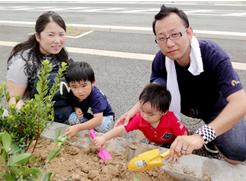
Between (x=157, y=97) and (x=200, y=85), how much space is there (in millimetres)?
Answer: 474

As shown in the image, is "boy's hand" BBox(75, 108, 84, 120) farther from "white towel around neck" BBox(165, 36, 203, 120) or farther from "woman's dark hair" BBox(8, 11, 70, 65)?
"white towel around neck" BBox(165, 36, 203, 120)

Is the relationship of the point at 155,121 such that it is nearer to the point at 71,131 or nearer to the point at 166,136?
the point at 166,136

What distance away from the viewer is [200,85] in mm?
2105

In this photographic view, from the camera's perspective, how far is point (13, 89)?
230 centimetres

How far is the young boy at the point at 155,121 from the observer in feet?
6.19

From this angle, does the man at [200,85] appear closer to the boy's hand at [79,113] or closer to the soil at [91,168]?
the soil at [91,168]

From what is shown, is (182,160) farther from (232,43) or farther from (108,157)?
(232,43)

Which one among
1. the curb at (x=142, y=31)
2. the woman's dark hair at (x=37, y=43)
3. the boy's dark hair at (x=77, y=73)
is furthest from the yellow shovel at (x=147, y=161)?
the curb at (x=142, y=31)

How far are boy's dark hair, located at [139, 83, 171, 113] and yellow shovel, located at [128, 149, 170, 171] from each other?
0.38 meters

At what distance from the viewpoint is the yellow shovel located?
160 cm

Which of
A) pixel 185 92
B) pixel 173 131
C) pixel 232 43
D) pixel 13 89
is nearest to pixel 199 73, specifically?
pixel 185 92

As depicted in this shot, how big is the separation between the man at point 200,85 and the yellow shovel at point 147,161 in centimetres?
13

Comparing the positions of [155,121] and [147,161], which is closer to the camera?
[147,161]

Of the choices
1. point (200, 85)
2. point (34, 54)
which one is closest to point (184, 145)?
point (200, 85)
